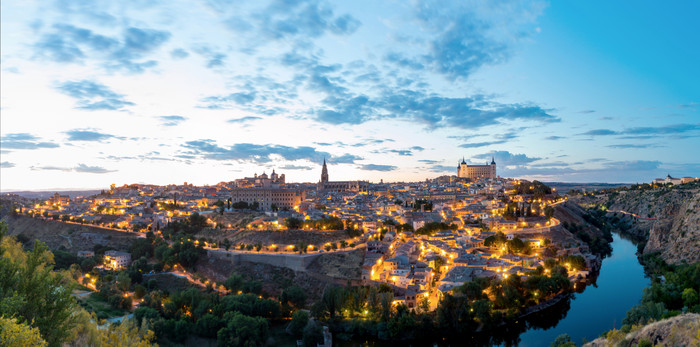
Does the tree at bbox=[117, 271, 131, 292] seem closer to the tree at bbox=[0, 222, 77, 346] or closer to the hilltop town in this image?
the hilltop town

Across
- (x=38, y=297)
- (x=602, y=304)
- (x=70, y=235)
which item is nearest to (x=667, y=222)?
(x=602, y=304)

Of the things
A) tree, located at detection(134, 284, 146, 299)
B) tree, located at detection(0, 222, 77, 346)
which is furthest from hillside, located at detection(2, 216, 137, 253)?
tree, located at detection(0, 222, 77, 346)

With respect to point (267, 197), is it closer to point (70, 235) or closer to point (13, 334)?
point (70, 235)

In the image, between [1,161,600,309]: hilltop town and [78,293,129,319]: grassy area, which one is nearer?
[78,293,129,319]: grassy area

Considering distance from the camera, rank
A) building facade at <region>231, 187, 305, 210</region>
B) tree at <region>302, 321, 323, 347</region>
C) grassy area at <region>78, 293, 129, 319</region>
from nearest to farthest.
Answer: tree at <region>302, 321, 323, 347</region>, grassy area at <region>78, 293, 129, 319</region>, building facade at <region>231, 187, 305, 210</region>

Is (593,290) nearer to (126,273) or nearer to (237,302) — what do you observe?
(237,302)

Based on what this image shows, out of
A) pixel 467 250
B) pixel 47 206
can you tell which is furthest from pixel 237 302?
pixel 47 206
